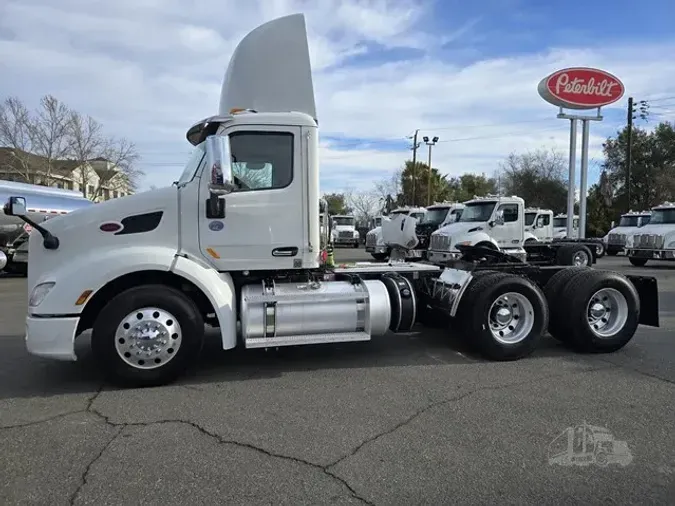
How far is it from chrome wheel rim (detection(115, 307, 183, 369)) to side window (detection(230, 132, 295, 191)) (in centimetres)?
155

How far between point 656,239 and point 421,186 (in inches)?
1404

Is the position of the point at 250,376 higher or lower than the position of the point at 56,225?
lower

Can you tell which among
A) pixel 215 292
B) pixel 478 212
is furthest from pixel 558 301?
pixel 478 212

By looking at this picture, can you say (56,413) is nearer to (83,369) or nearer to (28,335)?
(28,335)

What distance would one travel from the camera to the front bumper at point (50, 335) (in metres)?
4.98

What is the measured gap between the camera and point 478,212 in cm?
1869

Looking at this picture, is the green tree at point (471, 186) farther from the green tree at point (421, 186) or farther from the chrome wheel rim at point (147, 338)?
the chrome wheel rim at point (147, 338)

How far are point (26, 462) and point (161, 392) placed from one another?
1.53 meters

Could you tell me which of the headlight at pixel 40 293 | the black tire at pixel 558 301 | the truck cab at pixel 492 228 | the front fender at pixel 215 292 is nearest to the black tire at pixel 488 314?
the black tire at pixel 558 301

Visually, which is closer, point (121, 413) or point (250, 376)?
point (121, 413)

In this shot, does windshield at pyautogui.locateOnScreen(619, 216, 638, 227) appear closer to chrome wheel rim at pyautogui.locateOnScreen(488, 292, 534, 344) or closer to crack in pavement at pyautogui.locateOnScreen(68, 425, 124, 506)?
chrome wheel rim at pyautogui.locateOnScreen(488, 292, 534, 344)

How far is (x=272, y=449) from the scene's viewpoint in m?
3.87

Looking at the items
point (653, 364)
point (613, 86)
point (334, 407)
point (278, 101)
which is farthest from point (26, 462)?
point (613, 86)

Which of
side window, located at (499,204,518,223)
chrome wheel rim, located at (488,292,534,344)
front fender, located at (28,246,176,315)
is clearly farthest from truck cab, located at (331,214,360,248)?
front fender, located at (28,246,176,315)
